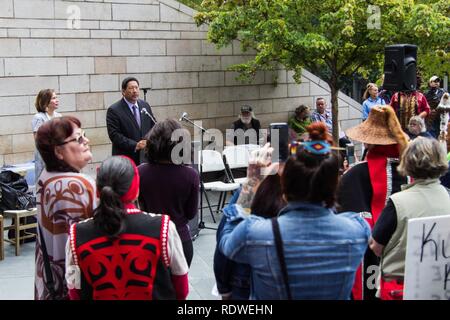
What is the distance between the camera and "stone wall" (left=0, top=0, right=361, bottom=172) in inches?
422

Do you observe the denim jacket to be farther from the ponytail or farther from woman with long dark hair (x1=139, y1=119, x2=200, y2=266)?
woman with long dark hair (x1=139, y1=119, x2=200, y2=266)

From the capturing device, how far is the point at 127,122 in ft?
27.4

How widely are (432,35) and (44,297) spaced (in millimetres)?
9156

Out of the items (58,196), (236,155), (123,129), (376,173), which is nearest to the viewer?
(58,196)

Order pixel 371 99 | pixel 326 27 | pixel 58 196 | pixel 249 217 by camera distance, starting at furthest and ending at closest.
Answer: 1. pixel 371 99
2. pixel 326 27
3. pixel 58 196
4. pixel 249 217

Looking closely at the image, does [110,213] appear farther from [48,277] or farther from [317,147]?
[317,147]

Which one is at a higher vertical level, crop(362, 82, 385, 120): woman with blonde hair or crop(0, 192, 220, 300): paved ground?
crop(362, 82, 385, 120): woman with blonde hair

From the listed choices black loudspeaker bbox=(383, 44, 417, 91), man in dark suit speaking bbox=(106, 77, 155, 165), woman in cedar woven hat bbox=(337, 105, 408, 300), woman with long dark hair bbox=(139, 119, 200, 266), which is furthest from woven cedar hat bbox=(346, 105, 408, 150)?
man in dark suit speaking bbox=(106, 77, 155, 165)

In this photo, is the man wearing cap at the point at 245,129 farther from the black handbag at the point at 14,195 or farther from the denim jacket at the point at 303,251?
the denim jacket at the point at 303,251

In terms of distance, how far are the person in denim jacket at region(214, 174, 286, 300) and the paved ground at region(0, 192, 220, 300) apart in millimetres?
2937

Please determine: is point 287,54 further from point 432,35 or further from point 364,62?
point 432,35

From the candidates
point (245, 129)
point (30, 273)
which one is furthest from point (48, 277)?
point (245, 129)

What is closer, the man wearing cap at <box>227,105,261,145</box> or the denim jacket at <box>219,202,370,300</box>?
the denim jacket at <box>219,202,370,300</box>

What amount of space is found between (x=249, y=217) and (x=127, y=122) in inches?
213
